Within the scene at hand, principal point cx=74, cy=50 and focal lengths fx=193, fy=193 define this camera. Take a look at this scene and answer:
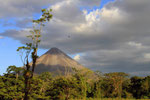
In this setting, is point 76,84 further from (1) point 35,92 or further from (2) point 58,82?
(1) point 35,92

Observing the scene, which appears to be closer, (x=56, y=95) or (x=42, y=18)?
(x=42, y=18)

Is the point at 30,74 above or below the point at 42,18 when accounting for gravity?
below

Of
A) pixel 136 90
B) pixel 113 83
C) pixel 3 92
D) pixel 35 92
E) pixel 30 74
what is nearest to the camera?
pixel 30 74

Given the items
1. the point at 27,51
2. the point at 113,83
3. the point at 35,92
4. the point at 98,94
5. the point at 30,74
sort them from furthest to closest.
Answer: the point at 113,83
the point at 35,92
the point at 27,51
the point at 30,74
the point at 98,94

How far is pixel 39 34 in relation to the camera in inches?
575

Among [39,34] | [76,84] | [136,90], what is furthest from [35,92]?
[136,90]

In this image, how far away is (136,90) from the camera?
143 ft

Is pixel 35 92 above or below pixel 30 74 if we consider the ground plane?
below

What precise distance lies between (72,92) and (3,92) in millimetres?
9657

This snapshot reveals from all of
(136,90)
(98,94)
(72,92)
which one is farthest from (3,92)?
(136,90)

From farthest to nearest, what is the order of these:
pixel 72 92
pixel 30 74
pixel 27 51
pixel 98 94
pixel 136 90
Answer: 1. pixel 136 90
2. pixel 72 92
3. pixel 27 51
4. pixel 30 74
5. pixel 98 94

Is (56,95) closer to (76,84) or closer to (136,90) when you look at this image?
(76,84)

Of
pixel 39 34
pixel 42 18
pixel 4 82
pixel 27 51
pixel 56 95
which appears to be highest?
pixel 42 18

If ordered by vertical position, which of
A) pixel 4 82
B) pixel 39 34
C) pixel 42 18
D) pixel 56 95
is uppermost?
pixel 42 18
